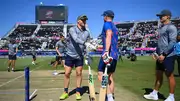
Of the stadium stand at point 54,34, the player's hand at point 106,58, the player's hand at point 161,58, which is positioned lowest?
the stadium stand at point 54,34

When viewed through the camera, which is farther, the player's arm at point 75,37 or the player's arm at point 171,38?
the player's arm at point 75,37

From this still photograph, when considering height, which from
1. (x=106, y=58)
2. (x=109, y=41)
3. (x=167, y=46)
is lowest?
(x=106, y=58)

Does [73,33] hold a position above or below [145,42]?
above

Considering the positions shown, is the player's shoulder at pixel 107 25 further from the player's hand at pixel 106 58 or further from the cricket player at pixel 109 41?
the player's hand at pixel 106 58

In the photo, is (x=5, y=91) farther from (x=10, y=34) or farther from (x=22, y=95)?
(x=10, y=34)

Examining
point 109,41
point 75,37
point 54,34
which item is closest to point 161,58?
point 109,41

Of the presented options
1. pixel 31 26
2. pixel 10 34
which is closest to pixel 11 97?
pixel 10 34

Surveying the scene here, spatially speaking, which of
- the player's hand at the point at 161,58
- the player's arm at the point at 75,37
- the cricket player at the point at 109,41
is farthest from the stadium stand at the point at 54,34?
the cricket player at the point at 109,41

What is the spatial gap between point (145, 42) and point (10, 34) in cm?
4158

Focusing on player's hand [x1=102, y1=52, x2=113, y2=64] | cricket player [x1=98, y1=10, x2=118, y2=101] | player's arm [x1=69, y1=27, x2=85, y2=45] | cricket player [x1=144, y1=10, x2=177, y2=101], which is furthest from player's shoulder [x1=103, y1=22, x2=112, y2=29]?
cricket player [x1=144, y1=10, x2=177, y2=101]

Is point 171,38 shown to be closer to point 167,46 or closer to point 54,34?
point 167,46

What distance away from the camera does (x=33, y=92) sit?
759 cm

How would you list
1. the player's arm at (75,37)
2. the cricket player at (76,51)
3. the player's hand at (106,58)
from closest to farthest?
the player's hand at (106,58) → the player's arm at (75,37) → the cricket player at (76,51)

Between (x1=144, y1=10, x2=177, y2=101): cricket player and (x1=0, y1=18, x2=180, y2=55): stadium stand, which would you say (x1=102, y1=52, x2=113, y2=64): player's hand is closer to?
(x1=144, y1=10, x2=177, y2=101): cricket player
